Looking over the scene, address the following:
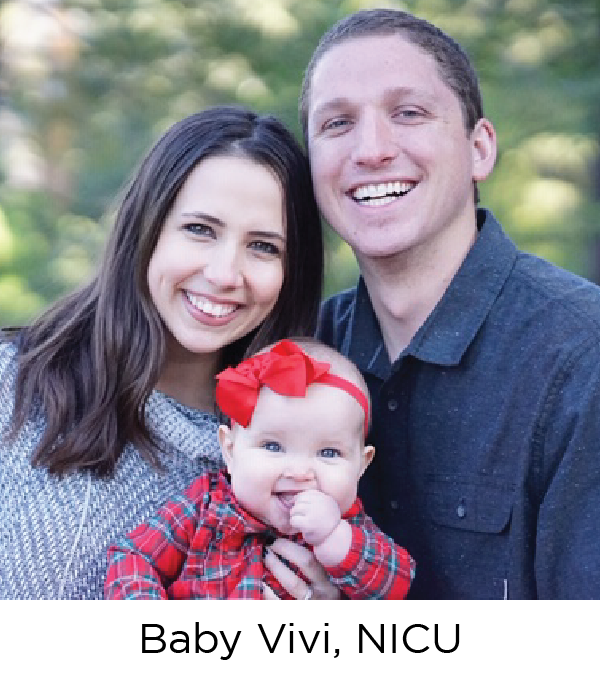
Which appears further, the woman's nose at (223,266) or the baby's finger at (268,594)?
the woman's nose at (223,266)

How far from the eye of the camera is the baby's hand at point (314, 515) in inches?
80.8

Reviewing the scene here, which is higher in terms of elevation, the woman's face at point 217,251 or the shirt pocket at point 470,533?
the woman's face at point 217,251

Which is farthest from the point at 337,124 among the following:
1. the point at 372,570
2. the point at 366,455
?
the point at 372,570

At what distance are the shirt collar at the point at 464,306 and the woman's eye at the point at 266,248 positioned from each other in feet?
1.30

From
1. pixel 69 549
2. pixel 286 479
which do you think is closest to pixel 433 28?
pixel 286 479

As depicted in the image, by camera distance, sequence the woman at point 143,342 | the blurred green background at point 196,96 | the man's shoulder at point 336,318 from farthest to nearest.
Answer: the blurred green background at point 196,96 < the man's shoulder at point 336,318 < the woman at point 143,342

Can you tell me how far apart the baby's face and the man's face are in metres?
0.55

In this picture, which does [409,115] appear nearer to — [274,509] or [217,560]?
[274,509]

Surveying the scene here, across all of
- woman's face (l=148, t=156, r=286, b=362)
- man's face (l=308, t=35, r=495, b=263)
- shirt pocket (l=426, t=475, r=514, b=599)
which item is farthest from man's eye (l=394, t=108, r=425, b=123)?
shirt pocket (l=426, t=475, r=514, b=599)

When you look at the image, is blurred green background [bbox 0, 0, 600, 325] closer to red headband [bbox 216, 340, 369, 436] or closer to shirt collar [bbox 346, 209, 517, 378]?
shirt collar [bbox 346, 209, 517, 378]

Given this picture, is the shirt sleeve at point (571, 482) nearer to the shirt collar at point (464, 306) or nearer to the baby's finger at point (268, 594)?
the shirt collar at point (464, 306)

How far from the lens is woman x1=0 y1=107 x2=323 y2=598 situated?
2291mm

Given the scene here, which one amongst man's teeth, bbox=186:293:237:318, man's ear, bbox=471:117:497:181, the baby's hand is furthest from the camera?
man's ear, bbox=471:117:497:181

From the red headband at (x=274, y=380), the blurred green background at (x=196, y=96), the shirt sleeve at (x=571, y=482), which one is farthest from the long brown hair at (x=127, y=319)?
the blurred green background at (x=196, y=96)
